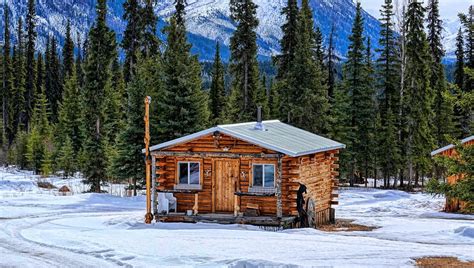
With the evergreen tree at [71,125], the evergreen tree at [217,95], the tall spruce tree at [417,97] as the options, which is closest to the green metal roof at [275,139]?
the tall spruce tree at [417,97]

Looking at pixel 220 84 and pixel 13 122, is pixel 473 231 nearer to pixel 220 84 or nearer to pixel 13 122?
pixel 220 84

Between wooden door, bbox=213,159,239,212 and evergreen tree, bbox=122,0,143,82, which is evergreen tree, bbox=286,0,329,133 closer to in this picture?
evergreen tree, bbox=122,0,143,82

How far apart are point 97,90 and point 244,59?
11922mm

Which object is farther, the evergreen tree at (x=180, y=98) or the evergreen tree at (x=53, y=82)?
the evergreen tree at (x=53, y=82)

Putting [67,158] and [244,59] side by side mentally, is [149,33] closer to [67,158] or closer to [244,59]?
[244,59]

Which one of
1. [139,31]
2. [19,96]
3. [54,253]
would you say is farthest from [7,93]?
[54,253]

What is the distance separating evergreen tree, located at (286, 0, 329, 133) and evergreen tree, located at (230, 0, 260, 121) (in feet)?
11.1

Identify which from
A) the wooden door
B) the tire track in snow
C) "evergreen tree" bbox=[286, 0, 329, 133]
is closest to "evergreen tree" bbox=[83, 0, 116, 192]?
"evergreen tree" bbox=[286, 0, 329, 133]

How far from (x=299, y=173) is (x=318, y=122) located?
20.5 m

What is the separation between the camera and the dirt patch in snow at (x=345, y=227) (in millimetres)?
24188

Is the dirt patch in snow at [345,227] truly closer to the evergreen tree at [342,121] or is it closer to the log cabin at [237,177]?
the log cabin at [237,177]

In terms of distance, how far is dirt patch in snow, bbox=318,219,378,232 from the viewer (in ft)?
79.4

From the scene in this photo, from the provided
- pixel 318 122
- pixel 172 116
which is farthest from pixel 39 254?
pixel 318 122

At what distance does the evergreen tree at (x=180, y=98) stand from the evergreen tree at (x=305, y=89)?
423 inches
